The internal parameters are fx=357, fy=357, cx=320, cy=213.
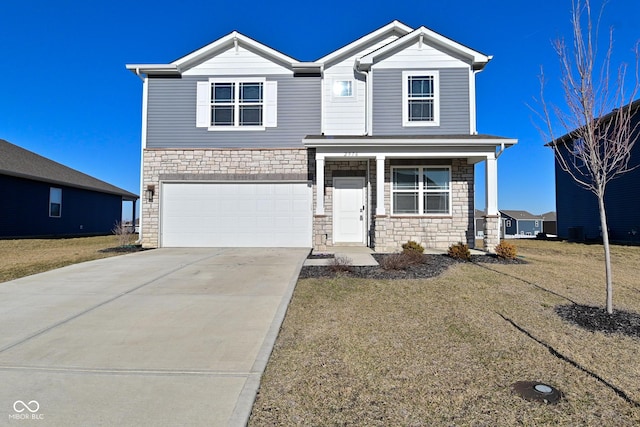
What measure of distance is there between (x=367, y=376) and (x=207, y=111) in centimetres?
1141

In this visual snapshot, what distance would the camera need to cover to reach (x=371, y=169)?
1198cm

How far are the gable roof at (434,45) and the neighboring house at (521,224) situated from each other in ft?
71.5

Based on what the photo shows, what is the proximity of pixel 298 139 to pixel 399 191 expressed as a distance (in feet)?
12.7

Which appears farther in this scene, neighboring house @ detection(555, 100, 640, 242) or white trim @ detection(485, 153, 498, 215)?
neighboring house @ detection(555, 100, 640, 242)

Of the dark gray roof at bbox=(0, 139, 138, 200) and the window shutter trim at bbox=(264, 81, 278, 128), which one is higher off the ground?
the window shutter trim at bbox=(264, 81, 278, 128)

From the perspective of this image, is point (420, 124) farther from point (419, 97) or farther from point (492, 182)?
point (492, 182)

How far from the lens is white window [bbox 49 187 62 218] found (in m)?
19.7

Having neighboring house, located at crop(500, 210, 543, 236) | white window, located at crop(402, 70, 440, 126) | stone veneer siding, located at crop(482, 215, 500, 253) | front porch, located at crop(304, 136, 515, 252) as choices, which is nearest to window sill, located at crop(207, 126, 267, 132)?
front porch, located at crop(304, 136, 515, 252)

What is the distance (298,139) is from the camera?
12.3m

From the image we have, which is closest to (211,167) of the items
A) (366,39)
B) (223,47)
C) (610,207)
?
(223,47)

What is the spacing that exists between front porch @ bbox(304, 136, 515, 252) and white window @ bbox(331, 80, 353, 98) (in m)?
2.21

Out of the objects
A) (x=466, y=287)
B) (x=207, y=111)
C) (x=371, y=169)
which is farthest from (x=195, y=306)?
(x=207, y=111)

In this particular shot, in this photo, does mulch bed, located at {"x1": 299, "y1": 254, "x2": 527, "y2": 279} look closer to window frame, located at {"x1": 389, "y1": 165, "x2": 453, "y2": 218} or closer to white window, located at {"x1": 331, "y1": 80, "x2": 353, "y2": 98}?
window frame, located at {"x1": 389, "y1": 165, "x2": 453, "y2": 218}

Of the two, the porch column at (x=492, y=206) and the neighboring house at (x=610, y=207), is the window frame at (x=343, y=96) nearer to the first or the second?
the porch column at (x=492, y=206)
